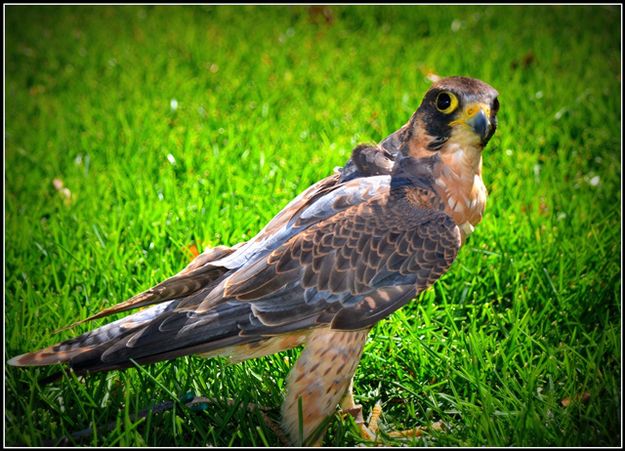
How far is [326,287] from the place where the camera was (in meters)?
2.84

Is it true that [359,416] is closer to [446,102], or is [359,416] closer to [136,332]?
[136,332]

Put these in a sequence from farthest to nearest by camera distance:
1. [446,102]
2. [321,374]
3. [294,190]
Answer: [294,190], [446,102], [321,374]

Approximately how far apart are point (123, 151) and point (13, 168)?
31.8 inches

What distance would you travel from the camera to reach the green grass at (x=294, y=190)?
310 centimetres

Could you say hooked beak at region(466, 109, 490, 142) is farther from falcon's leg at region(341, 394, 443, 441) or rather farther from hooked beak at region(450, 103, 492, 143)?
falcon's leg at region(341, 394, 443, 441)

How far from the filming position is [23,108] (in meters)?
6.14

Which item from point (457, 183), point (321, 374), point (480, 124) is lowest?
point (321, 374)

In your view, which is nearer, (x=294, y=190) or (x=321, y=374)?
(x=321, y=374)

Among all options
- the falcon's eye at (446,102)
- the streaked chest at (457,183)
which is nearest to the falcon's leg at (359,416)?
the streaked chest at (457,183)

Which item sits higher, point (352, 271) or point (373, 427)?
point (352, 271)

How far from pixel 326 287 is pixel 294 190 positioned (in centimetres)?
193

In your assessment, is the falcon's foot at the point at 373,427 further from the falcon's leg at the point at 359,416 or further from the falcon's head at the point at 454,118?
the falcon's head at the point at 454,118

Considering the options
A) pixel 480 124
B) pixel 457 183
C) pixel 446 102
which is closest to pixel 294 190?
pixel 457 183

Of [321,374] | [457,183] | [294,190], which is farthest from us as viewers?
[294,190]
